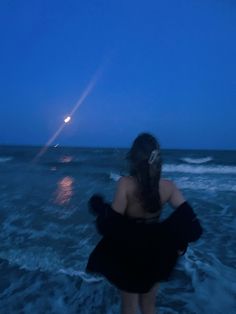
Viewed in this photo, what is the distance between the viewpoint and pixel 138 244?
252 centimetres

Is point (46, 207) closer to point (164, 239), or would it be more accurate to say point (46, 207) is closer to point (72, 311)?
point (72, 311)

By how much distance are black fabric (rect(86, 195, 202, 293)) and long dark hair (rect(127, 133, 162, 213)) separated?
0.19 metres

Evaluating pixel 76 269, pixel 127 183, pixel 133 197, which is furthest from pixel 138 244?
pixel 76 269

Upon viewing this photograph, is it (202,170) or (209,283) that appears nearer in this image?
(209,283)

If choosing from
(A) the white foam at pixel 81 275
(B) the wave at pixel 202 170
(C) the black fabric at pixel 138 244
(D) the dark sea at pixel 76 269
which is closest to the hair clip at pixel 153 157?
(D) the dark sea at pixel 76 269

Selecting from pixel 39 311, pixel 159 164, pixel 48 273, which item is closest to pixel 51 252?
pixel 48 273

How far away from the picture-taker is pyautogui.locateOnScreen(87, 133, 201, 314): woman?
2.48 m

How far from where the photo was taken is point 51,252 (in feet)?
19.4

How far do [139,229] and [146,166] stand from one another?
1.59ft

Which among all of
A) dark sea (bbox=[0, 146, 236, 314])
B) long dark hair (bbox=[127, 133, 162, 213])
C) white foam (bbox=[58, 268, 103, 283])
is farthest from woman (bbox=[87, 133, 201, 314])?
white foam (bbox=[58, 268, 103, 283])

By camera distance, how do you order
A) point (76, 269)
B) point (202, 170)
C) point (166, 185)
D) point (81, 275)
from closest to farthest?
1. point (166, 185)
2. point (81, 275)
3. point (76, 269)
4. point (202, 170)

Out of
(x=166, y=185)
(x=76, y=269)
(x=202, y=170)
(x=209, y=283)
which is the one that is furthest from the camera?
(x=202, y=170)

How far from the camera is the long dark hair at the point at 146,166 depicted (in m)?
2.46

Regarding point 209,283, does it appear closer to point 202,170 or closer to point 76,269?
point 76,269
